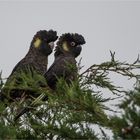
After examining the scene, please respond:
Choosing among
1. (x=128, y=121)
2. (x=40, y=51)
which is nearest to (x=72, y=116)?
(x=128, y=121)

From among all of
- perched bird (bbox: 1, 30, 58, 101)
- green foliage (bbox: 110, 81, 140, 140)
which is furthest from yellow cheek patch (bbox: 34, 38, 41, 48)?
green foliage (bbox: 110, 81, 140, 140)

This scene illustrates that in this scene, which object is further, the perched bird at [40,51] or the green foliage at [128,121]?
the perched bird at [40,51]

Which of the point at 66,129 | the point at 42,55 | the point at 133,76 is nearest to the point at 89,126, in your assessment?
the point at 66,129

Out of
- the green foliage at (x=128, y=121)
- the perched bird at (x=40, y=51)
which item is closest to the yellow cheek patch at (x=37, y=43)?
the perched bird at (x=40, y=51)

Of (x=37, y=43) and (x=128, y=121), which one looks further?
(x=37, y=43)

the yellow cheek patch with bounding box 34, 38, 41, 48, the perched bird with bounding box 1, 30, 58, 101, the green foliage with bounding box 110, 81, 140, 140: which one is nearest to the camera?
the green foliage with bounding box 110, 81, 140, 140

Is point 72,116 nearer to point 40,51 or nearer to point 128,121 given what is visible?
point 128,121

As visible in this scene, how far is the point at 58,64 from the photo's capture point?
6.42 meters

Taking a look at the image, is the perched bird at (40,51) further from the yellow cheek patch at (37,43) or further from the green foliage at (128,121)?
the green foliage at (128,121)

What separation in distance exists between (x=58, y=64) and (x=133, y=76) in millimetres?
2197

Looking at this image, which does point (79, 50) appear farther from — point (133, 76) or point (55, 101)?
point (55, 101)

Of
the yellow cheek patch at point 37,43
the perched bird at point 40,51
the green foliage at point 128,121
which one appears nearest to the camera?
the green foliage at point 128,121

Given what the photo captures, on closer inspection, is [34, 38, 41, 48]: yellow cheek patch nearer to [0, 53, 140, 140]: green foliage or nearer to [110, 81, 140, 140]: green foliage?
[0, 53, 140, 140]: green foliage

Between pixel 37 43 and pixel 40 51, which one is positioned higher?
pixel 37 43
